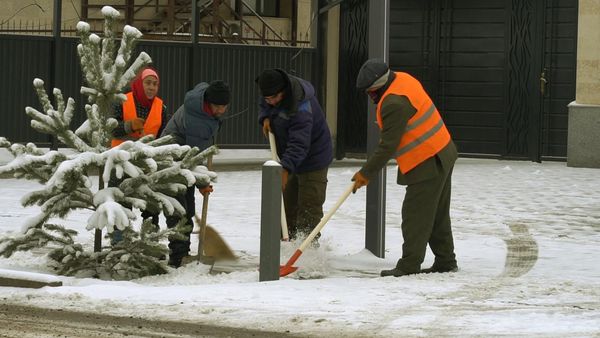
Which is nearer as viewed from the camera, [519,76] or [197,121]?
[197,121]

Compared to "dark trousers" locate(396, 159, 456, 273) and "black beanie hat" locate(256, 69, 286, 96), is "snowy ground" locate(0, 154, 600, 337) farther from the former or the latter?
"black beanie hat" locate(256, 69, 286, 96)

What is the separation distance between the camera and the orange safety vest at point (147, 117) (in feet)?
32.8

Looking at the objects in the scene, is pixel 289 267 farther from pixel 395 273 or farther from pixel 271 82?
pixel 271 82

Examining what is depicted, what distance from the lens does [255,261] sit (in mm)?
10195

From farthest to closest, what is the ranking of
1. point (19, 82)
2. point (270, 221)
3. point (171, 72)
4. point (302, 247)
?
point (171, 72) < point (19, 82) < point (302, 247) < point (270, 221)

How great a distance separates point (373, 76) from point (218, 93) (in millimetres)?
1185

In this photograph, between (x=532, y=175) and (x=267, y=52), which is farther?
(x=267, y=52)

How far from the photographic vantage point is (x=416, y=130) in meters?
9.10

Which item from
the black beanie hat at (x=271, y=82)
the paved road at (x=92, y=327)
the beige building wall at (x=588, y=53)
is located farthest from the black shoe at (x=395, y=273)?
the beige building wall at (x=588, y=53)

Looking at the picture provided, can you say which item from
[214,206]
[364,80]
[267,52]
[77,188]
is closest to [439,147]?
[364,80]

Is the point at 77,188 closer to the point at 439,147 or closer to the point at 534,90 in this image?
the point at 439,147

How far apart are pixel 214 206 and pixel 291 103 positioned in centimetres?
452

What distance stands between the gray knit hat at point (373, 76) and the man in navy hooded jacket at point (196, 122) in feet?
3.47

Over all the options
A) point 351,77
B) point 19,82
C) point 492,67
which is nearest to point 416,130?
point 19,82
